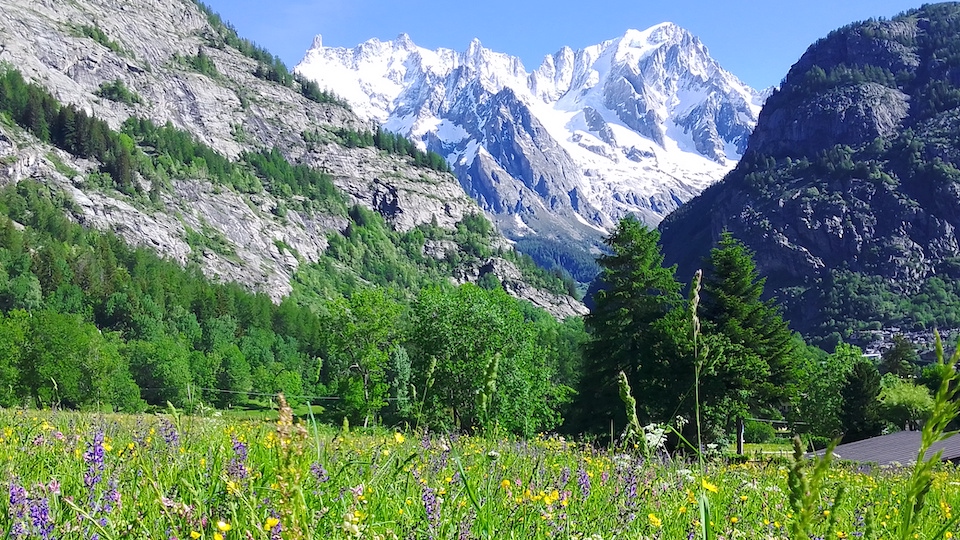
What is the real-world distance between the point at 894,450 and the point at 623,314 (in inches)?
481

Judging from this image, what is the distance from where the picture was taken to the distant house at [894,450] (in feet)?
65.1

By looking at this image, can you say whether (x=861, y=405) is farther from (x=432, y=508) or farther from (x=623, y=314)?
(x=432, y=508)

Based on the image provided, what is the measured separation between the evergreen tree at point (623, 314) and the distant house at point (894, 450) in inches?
363

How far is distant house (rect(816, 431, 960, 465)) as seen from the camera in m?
19.8

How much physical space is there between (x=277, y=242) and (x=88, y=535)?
158 metres

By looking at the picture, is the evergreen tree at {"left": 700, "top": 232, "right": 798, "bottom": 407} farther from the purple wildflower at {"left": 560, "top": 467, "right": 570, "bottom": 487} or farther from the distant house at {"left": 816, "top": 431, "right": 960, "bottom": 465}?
the purple wildflower at {"left": 560, "top": 467, "right": 570, "bottom": 487}

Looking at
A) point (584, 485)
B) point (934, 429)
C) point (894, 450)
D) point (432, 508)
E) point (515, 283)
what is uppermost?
point (515, 283)

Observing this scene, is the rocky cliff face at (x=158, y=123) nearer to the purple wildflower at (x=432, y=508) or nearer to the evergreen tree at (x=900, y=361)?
the evergreen tree at (x=900, y=361)

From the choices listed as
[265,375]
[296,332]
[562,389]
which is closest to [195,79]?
[296,332]

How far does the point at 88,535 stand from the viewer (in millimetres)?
2203

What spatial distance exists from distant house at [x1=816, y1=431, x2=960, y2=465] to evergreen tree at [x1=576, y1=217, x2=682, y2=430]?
30.2 feet

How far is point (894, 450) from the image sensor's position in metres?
24.1

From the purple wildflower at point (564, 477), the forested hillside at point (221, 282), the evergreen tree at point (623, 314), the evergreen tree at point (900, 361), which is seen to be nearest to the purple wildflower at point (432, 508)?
the forested hillside at point (221, 282)

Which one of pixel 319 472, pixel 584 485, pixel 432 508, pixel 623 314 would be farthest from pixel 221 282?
pixel 432 508
